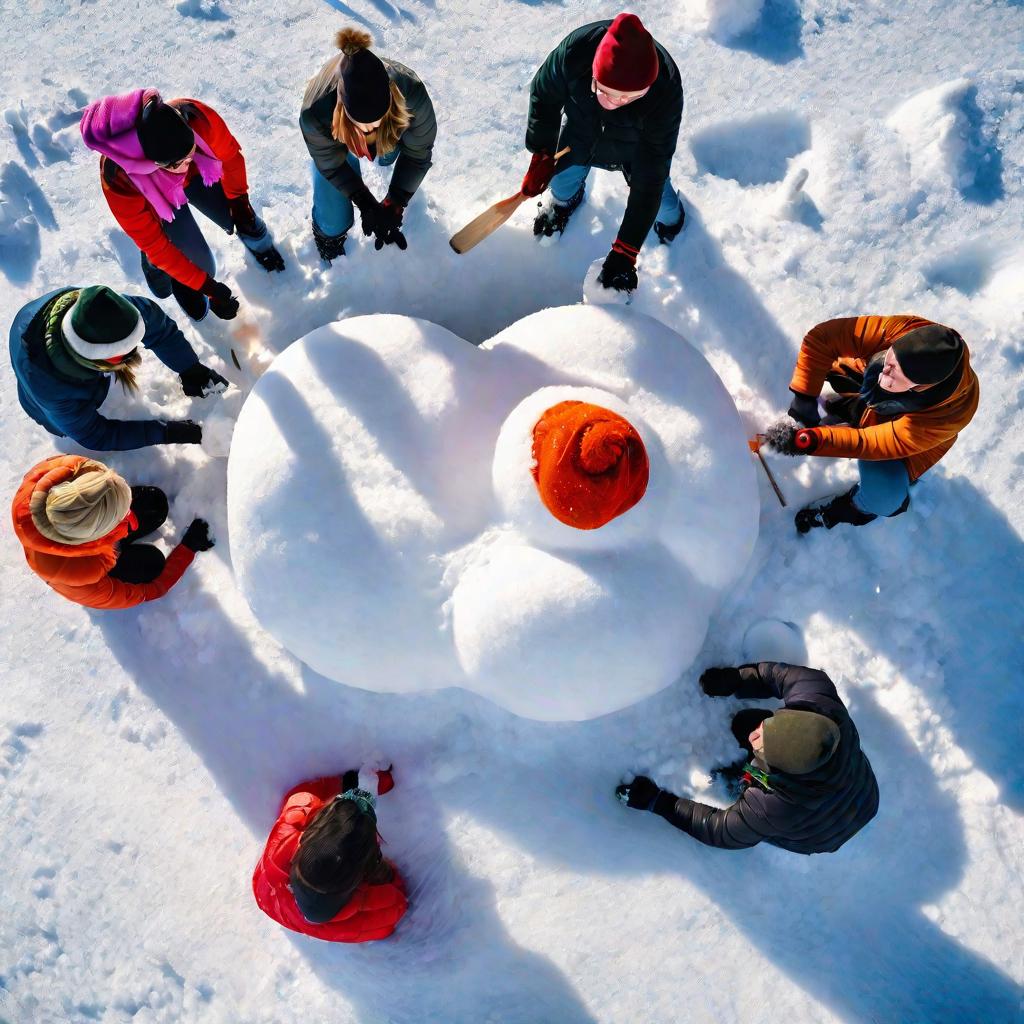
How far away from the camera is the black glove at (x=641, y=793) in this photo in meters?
3.54

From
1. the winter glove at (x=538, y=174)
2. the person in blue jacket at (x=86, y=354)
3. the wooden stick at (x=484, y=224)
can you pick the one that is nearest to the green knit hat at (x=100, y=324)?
the person in blue jacket at (x=86, y=354)

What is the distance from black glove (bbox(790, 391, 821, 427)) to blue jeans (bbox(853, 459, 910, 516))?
302mm

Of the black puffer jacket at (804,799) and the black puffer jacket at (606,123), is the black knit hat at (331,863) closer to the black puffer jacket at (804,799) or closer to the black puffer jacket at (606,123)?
the black puffer jacket at (804,799)

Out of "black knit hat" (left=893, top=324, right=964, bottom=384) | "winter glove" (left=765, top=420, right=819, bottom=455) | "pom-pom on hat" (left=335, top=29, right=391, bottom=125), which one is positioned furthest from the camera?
"winter glove" (left=765, top=420, right=819, bottom=455)

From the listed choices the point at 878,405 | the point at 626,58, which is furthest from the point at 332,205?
the point at 878,405

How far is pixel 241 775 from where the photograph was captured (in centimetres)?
376

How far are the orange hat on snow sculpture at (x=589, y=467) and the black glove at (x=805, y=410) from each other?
1211 mm

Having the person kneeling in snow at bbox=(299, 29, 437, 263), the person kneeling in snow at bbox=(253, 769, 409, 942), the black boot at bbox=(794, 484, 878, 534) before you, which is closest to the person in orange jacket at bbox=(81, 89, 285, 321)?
the person kneeling in snow at bbox=(299, 29, 437, 263)

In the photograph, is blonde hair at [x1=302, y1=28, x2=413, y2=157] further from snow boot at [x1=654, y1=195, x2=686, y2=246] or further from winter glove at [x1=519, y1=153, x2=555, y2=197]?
snow boot at [x1=654, y1=195, x2=686, y2=246]

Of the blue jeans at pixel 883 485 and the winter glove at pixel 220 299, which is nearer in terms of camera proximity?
the blue jeans at pixel 883 485

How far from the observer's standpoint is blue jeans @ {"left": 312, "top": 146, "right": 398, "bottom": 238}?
3.70 meters

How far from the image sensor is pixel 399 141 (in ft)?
11.0

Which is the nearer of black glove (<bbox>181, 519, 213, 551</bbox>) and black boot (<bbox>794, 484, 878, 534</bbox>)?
black boot (<bbox>794, 484, 878, 534</bbox>)

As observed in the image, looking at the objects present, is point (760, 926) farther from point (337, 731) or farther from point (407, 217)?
point (407, 217)
